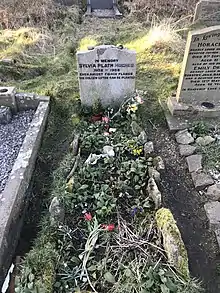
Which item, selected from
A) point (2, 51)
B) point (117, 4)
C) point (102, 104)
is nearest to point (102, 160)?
point (102, 104)

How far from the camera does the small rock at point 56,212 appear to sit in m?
3.59

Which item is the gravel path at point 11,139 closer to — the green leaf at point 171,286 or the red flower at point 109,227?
the red flower at point 109,227

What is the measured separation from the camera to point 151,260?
317 cm

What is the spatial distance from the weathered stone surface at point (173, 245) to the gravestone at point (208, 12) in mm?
6267

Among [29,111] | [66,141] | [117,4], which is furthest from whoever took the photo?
[117,4]

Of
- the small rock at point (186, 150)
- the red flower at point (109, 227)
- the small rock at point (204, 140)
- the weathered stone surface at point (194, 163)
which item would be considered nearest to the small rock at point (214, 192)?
the weathered stone surface at point (194, 163)

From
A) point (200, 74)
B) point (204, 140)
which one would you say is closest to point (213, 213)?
point (204, 140)

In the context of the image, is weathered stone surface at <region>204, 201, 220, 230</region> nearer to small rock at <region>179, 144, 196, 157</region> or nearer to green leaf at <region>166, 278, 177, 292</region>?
small rock at <region>179, 144, 196, 157</region>

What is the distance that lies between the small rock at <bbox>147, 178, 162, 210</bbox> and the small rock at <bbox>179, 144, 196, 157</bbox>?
104cm

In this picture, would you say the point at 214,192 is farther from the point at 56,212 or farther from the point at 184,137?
the point at 56,212

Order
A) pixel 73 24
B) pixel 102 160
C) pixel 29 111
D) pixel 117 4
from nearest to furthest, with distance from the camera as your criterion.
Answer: pixel 102 160
pixel 29 111
pixel 73 24
pixel 117 4

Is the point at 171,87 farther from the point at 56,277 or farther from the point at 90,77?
the point at 56,277

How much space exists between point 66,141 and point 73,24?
4.58 metres

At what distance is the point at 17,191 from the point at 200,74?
129 inches
